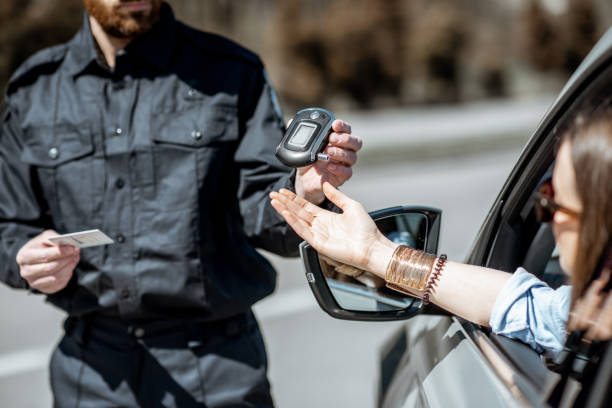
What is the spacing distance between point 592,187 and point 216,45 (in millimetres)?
1309

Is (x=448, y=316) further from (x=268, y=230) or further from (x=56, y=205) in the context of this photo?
(x=56, y=205)

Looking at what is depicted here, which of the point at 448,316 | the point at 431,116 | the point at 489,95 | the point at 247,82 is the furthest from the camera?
the point at 489,95

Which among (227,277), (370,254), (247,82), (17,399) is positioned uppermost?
(247,82)

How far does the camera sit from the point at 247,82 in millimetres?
2191

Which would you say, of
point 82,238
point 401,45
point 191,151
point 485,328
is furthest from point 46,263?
point 401,45

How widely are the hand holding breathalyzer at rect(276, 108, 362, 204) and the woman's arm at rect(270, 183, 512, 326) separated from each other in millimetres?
140

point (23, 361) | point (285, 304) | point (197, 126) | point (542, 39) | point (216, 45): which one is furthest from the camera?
point (542, 39)

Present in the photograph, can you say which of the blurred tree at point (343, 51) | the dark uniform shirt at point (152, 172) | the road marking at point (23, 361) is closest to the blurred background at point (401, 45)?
the blurred tree at point (343, 51)

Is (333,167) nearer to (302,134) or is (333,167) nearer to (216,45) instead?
(302,134)

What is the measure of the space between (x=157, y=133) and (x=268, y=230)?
0.42 metres

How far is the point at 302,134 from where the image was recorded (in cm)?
178

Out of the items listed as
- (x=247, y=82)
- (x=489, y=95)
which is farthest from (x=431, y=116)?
(x=247, y=82)

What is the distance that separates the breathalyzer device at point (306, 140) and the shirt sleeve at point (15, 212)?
0.84 meters

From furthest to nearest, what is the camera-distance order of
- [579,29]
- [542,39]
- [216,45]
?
[542,39] → [579,29] → [216,45]
